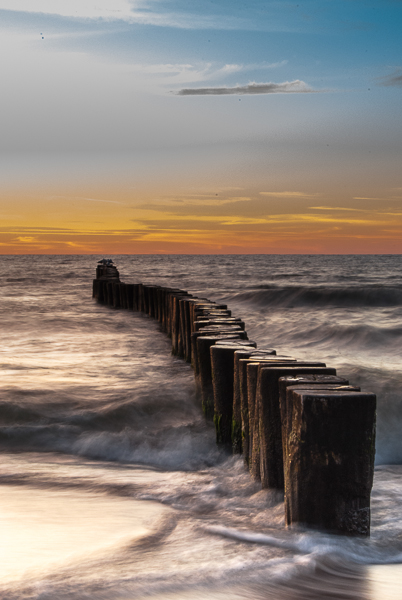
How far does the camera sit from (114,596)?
208cm

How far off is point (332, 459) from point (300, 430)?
17 centimetres

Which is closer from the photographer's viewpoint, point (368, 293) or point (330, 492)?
point (330, 492)

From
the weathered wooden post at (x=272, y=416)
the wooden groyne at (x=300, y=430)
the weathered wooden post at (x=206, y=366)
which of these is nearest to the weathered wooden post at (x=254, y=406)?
the wooden groyne at (x=300, y=430)

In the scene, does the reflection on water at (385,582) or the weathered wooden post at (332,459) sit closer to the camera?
the reflection on water at (385,582)

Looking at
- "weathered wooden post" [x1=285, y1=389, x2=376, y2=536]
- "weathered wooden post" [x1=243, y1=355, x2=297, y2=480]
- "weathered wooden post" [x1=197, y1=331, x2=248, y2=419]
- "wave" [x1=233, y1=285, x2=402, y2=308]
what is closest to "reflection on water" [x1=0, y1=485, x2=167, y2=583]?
"weathered wooden post" [x1=243, y1=355, x2=297, y2=480]

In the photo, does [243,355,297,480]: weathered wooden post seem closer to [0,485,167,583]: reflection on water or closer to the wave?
[0,485,167,583]: reflection on water

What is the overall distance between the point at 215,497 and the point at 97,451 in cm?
141

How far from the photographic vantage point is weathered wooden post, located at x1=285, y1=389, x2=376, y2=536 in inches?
86.7

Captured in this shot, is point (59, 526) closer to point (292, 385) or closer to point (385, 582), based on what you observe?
point (292, 385)

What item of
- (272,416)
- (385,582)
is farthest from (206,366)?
(385,582)

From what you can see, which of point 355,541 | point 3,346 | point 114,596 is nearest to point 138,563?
point 114,596

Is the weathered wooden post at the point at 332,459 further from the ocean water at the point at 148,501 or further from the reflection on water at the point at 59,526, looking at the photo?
the reflection on water at the point at 59,526

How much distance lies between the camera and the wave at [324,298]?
64.1 feet

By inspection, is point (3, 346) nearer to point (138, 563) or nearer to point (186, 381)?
point (186, 381)
